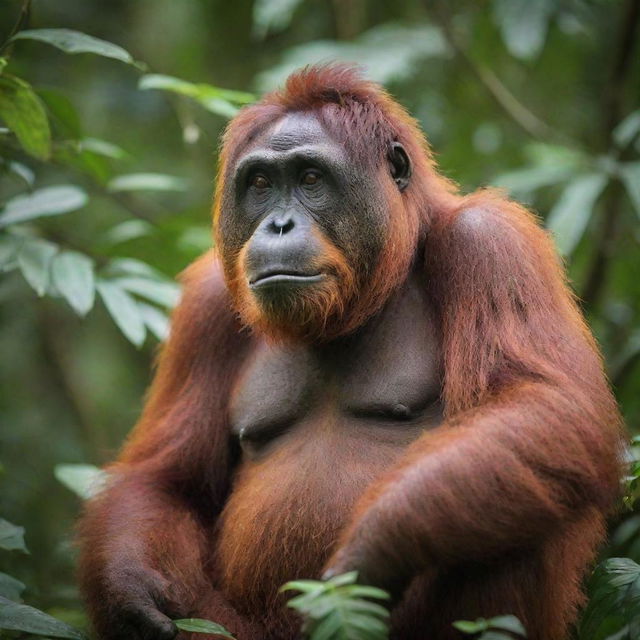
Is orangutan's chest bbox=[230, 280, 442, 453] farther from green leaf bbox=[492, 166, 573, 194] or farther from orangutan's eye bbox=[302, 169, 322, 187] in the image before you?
green leaf bbox=[492, 166, 573, 194]

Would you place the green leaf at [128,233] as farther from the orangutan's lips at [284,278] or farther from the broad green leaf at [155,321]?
the orangutan's lips at [284,278]

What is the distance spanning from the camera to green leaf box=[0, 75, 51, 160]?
16.7 feet

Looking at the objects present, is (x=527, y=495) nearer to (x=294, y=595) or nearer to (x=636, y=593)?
(x=636, y=593)

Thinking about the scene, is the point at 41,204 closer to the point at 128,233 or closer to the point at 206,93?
the point at 128,233

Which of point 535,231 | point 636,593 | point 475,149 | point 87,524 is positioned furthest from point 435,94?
point 636,593

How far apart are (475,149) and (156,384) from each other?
4586 millimetres

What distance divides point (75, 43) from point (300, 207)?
1.45m

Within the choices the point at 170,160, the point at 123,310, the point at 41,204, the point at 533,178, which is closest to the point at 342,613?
the point at 123,310

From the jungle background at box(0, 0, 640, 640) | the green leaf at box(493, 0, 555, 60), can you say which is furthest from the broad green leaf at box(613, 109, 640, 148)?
the green leaf at box(493, 0, 555, 60)

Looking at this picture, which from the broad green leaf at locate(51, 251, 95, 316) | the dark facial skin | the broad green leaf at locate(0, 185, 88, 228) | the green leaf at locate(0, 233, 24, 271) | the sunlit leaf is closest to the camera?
the sunlit leaf

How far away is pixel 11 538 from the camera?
4668 millimetres

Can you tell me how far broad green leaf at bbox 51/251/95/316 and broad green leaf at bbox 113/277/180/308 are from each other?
348 mm

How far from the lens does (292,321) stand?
4.71 m

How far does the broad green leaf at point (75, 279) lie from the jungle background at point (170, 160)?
0.01 m
